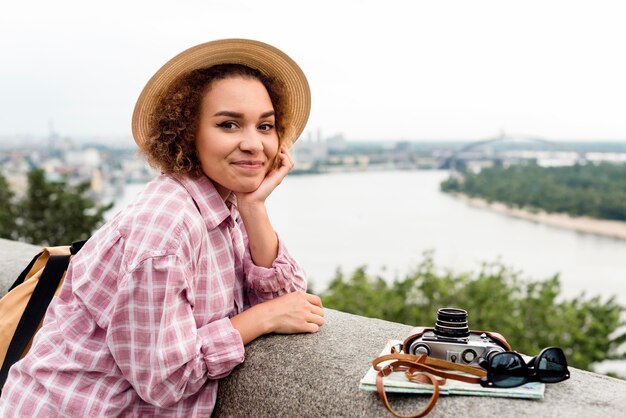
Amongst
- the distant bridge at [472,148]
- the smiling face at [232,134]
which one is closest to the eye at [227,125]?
the smiling face at [232,134]

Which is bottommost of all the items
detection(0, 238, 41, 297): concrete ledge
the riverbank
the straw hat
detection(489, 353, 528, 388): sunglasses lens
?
Result: the riverbank

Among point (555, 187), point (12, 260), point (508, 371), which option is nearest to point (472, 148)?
point (555, 187)

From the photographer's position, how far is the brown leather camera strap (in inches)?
58.6

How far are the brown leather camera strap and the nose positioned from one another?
0.64 meters

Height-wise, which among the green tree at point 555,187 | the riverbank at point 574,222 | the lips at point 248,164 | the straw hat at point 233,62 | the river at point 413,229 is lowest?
the river at point 413,229

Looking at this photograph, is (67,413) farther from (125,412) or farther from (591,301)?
(591,301)

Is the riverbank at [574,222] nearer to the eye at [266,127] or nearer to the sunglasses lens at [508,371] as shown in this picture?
the eye at [266,127]

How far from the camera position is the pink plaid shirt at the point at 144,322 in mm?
1586

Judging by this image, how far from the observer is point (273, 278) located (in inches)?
77.9

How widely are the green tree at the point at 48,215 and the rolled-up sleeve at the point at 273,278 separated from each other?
13.2 metres

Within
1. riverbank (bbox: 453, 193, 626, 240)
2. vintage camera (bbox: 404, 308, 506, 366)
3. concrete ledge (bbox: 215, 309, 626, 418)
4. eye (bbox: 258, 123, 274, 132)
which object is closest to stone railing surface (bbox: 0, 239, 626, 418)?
concrete ledge (bbox: 215, 309, 626, 418)

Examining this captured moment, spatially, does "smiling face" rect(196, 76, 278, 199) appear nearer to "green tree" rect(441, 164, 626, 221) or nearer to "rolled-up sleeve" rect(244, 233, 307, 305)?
"rolled-up sleeve" rect(244, 233, 307, 305)

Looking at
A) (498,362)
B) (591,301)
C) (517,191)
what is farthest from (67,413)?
(517,191)

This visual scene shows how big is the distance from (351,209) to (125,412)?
63.3 feet
